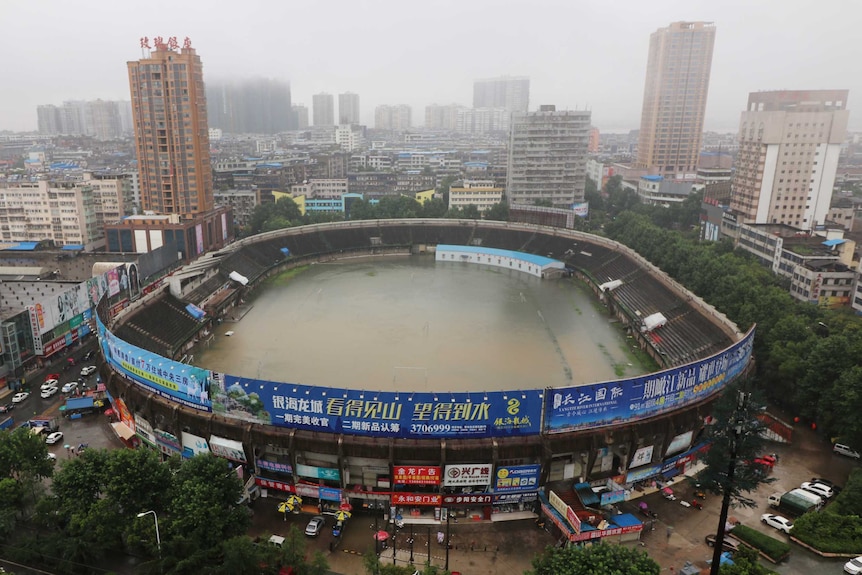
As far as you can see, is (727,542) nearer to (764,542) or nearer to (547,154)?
(764,542)

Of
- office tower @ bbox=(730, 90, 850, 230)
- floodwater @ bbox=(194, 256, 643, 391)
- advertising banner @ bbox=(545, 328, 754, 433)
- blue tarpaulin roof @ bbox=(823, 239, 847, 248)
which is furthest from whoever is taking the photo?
office tower @ bbox=(730, 90, 850, 230)

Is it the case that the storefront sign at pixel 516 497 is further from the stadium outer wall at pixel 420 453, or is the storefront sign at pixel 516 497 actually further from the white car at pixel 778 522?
the white car at pixel 778 522

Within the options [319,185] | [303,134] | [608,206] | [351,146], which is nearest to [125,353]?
[319,185]

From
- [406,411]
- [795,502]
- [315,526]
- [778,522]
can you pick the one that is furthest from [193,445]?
[795,502]

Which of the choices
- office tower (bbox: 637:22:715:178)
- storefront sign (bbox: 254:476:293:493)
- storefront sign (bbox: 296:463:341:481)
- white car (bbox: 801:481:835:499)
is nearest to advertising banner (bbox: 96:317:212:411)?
storefront sign (bbox: 254:476:293:493)

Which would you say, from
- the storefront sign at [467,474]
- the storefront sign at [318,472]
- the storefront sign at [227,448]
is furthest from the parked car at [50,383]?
the storefront sign at [467,474]

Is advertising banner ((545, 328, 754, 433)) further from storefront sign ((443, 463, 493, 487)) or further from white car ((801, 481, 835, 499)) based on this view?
white car ((801, 481, 835, 499))
